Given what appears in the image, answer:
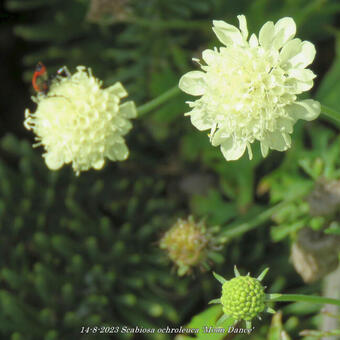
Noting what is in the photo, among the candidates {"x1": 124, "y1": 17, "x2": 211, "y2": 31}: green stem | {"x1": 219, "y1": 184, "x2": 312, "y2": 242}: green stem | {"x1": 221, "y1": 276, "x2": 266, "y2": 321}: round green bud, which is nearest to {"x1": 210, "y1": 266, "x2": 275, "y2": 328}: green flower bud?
{"x1": 221, "y1": 276, "x2": 266, "y2": 321}: round green bud

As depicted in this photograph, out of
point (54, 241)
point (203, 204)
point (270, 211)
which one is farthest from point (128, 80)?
point (270, 211)

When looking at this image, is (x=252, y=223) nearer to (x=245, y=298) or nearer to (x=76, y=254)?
(x=245, y=298)

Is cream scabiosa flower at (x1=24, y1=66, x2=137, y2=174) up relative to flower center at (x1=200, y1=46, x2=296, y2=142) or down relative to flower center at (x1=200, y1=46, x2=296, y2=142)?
up

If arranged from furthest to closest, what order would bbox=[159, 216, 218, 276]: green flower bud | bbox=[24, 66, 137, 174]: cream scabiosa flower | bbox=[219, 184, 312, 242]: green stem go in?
bbox=[219, 184, 312, 242]: green stem, bbox=[159, 216, 218, 276]: green flower bud, bbox=[24, 66, 137, 174]: cream scabiosa flower

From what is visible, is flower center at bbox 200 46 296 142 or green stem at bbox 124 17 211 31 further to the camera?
green stem at bbox 124 17 211 31

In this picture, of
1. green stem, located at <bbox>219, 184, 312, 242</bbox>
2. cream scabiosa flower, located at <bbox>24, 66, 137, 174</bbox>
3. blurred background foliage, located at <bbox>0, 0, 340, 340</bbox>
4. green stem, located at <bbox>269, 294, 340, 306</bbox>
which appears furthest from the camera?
blurred background foliage, located at <bbox>0, 0, 340, 340</bbox>

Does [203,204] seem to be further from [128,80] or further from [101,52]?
[101,52]

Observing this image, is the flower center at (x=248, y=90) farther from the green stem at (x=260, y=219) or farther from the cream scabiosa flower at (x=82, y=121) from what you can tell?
the green stem at (x=260, y=219)

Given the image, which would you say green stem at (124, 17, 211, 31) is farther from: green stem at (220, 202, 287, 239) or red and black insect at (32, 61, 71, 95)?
green stem at (220, 202, 287, 239)

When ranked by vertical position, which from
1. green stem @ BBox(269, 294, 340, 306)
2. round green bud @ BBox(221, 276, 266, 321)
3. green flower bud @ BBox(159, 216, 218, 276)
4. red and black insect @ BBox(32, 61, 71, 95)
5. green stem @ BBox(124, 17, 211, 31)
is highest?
green stem @ BBox(124, 17, 211, 31)
